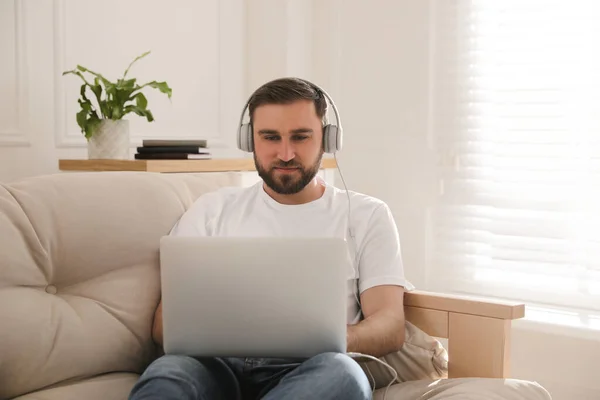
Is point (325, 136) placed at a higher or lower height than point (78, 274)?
higher

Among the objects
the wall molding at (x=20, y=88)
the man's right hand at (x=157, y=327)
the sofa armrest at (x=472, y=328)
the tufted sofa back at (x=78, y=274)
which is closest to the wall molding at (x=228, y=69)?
the wall molding at (x=20, y=88)

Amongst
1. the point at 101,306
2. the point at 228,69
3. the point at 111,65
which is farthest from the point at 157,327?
the point at 228,69

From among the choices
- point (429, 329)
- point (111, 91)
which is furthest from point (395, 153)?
point (429, 329)

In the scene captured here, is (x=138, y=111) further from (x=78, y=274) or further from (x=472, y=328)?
(x=472, y=328)

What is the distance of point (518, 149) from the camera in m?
3.22

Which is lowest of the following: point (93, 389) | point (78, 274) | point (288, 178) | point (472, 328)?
point (93, 389)

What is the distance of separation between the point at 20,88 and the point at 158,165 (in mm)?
558

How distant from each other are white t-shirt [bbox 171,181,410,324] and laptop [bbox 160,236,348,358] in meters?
0.43

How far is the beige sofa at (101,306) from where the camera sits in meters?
1.79

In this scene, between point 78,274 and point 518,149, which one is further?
point 518,149

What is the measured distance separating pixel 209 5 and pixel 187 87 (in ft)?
1.23

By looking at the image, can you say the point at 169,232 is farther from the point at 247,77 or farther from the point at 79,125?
the point at 247,77

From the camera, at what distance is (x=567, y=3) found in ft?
10.2

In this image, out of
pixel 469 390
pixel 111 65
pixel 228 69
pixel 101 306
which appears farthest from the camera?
pixel 228 69
